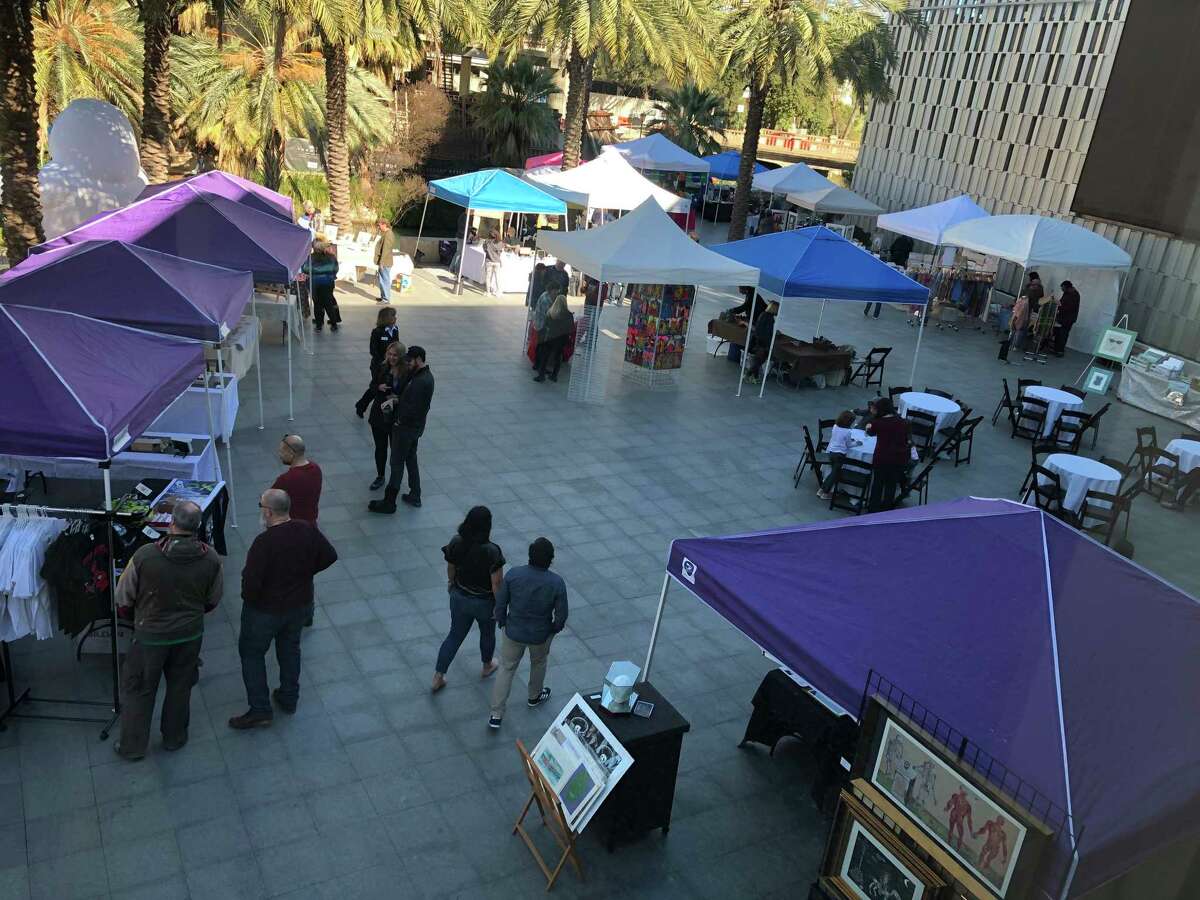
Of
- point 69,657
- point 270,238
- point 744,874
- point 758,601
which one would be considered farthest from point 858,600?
point 270,238

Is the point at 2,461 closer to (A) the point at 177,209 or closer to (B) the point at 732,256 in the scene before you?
(A) the point at 177,209

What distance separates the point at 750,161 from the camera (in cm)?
2261

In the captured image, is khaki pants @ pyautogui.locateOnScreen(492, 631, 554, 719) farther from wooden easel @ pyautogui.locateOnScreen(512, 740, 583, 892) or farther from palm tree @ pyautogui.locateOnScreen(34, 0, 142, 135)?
palm tree @ pyautogui.locateOnScreen(34, 0, 142, 135)

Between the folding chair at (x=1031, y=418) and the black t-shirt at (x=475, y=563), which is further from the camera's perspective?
the folding chair at (x=1031, y=418)

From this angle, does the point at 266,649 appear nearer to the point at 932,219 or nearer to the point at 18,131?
the point at 18,131

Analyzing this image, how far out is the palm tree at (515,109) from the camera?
1310 inches

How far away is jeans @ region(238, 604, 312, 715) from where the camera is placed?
19.4 ft

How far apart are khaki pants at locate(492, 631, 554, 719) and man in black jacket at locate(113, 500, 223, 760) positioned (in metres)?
1.83

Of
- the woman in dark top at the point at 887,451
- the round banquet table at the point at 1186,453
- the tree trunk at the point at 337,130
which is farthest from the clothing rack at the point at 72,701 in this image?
the tree trunk at the point at 337,130

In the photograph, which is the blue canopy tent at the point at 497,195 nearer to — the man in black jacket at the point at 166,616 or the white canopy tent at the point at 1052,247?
the white canopy tent at the point at 1052,247

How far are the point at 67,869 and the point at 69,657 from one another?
209 cm

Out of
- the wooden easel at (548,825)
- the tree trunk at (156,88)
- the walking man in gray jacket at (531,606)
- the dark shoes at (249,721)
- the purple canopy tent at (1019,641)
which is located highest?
the tree trunk at (156,88)

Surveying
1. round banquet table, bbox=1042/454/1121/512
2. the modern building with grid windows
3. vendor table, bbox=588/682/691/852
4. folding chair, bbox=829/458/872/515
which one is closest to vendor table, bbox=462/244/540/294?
folding chair, bbox=829/458/872/515

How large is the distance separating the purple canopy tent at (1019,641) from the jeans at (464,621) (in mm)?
1360
